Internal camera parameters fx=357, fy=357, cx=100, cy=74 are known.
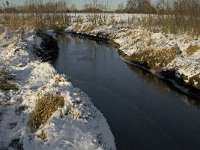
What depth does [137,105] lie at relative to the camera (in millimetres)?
23516

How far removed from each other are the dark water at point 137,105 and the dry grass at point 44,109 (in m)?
3.54

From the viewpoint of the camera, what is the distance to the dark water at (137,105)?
17766 millimetres

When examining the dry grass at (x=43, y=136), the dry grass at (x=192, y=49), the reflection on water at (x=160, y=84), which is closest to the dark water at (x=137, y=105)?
the reflection on water at (x=160, y=84)

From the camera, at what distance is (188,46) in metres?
34.1

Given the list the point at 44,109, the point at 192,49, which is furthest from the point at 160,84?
the point at 44,109

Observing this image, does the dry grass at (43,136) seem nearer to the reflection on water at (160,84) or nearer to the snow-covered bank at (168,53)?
the reflection on water at (160,84)

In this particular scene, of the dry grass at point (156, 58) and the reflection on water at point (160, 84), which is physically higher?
the dry grass at point (156, 58)

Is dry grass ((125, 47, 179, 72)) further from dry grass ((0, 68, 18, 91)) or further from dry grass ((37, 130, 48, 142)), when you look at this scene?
dry grass ((37, 130, 48, 142))

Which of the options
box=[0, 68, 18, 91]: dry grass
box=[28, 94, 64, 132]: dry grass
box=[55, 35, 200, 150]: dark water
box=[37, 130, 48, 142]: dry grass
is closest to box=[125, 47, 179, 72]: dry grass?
box=[55, 35, 200, 150]: dark water

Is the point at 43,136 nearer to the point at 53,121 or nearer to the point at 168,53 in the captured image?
the point at 53,121

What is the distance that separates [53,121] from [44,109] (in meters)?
1.13

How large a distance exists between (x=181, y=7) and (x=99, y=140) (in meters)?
35.6

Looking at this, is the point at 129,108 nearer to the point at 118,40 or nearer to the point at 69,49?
the point at 69,49

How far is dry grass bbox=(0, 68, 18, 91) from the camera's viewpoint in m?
19.7
